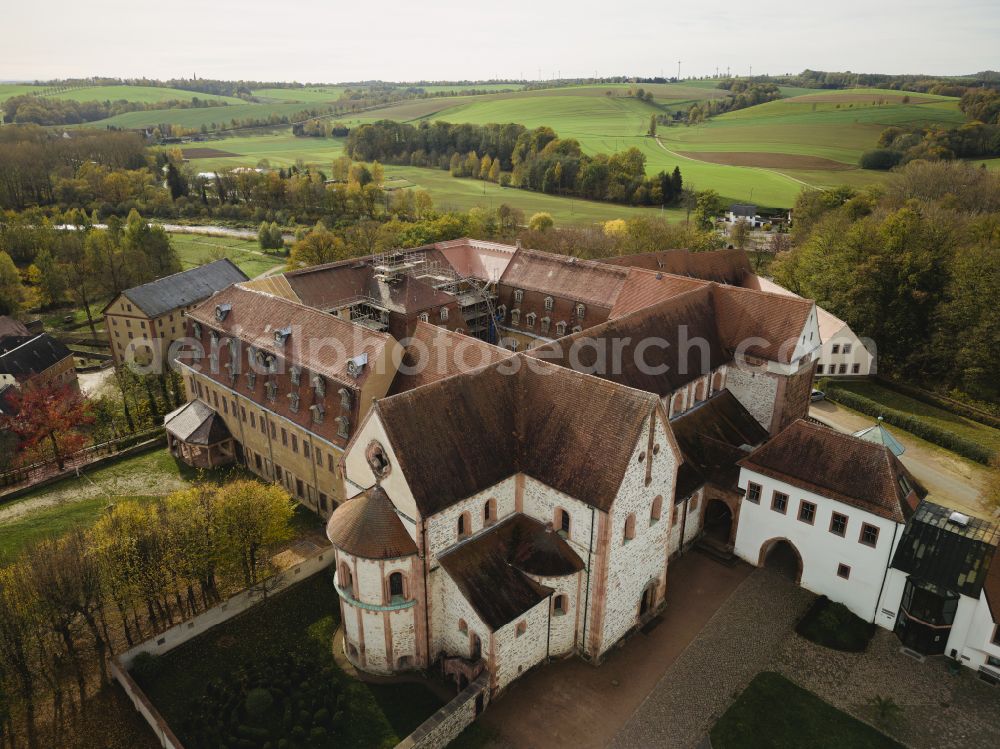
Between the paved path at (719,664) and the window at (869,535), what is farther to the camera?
the window at (869,535)

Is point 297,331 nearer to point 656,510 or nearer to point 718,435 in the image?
point 656,510

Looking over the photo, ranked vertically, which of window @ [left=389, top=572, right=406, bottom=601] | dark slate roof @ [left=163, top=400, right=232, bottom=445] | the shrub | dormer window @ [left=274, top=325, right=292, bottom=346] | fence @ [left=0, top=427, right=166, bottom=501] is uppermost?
the shrub

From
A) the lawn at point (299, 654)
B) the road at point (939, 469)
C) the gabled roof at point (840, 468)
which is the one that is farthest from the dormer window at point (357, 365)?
the road at point (939, 469)

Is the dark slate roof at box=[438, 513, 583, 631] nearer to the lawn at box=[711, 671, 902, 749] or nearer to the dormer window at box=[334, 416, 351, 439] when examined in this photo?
the lawn at box=[711, 671, 902, 749]

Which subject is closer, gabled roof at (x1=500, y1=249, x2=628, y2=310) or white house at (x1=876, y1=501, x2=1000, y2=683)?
white house at (x1=876, y1=501, x2=1000, y2=683)

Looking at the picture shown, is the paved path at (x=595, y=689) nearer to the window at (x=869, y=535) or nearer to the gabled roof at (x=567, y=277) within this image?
the window at (x=869, y=535)

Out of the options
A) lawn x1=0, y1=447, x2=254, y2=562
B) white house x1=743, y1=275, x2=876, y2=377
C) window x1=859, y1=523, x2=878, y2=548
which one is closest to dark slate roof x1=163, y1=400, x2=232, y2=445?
lawn x1=0, y1=447, x2=254, y2=562
